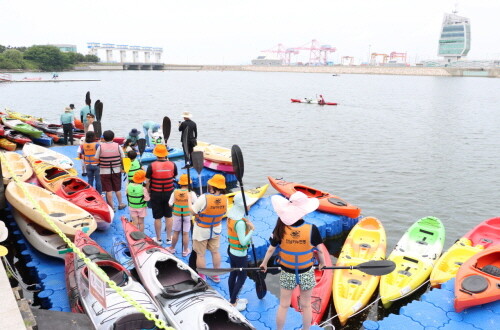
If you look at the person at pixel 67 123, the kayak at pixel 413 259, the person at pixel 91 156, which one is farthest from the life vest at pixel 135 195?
the person at pixel 67 123

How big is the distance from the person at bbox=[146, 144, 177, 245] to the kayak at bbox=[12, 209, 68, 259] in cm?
168

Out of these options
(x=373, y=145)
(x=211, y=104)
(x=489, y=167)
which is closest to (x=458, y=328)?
(x=489, y=167)

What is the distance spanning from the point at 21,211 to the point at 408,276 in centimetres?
731

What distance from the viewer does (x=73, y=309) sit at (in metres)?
5.31

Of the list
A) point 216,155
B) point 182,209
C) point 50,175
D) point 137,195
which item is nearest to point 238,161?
point 182,209

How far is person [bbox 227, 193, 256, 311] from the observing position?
509 cm

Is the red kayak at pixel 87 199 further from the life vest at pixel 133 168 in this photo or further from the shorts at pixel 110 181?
the life vest at pixel 133 168

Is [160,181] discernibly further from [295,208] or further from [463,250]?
[463,250]

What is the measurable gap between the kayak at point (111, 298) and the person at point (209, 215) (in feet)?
3.32

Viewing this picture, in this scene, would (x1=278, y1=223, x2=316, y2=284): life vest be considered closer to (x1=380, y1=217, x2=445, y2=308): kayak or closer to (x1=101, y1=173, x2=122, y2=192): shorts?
(x1=380, y1=217, x2=445, y2=308): kayak

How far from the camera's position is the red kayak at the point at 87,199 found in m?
7.64

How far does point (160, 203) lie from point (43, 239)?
7.23 ft

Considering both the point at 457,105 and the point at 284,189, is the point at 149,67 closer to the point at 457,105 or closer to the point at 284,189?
the point at 457,105

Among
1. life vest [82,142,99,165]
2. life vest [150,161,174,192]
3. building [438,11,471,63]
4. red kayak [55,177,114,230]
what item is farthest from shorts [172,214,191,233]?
building [438,11,471,63]
